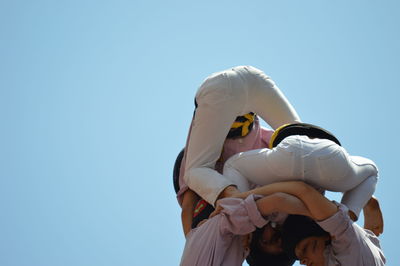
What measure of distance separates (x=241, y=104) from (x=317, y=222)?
3.95ft

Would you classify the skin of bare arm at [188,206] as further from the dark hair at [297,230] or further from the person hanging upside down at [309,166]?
the dark hair at [297,230]

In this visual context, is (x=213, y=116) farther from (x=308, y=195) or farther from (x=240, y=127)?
(x=308, y=195)

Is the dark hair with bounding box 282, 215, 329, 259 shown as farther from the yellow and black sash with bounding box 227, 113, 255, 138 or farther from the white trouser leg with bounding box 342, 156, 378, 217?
the yellow and black sash with bounding box 227, 113, 255, 138

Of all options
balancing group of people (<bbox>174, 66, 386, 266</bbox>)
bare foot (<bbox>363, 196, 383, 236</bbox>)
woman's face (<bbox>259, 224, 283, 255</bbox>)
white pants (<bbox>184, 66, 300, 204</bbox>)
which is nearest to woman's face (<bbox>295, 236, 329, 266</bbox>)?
balancing group of people (<bbox>174, 66, 386, 266</bbox>)

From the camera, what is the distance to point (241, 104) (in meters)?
5.14

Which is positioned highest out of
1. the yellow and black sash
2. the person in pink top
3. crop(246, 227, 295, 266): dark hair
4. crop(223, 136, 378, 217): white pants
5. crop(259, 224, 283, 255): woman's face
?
the yellow and black sash

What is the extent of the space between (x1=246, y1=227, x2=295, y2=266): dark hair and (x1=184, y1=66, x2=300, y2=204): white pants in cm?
52

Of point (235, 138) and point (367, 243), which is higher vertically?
point (235, 138)

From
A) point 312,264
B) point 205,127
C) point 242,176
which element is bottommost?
point 312,264

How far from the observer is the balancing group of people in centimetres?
445

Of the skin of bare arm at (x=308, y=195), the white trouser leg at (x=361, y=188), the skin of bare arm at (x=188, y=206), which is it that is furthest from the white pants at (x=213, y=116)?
the white trouser leg at (x=361, y=188)

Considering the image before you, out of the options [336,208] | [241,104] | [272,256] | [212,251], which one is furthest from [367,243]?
[241,104]

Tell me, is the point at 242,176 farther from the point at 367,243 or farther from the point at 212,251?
the point at 367,243

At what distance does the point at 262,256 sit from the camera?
4969 mm
